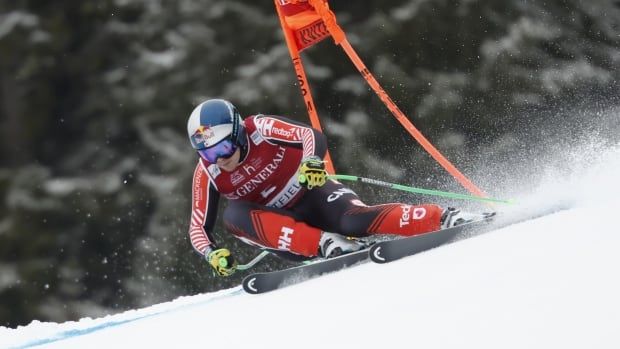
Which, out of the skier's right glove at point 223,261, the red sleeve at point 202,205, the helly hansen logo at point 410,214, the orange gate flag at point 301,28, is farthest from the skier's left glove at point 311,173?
the orange gate flag at point 301,28

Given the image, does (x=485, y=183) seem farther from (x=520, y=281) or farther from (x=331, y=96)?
(x=520, y=281)

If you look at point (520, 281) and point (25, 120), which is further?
point (25, 120)

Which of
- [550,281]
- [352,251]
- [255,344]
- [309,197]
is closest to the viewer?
[550,281]

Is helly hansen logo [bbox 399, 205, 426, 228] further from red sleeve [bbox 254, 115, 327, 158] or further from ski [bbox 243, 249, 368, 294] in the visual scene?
red sleeve [bbox 254, 115, 327, 158]

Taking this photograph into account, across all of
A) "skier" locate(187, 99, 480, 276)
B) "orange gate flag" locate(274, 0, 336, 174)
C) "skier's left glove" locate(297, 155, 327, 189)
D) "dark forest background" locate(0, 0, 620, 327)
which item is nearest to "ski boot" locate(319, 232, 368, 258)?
"skier" locate(187, 99, 480, 276)

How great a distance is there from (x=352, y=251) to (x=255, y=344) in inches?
63.3

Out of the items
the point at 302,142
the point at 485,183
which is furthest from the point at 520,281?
the point at 485,183

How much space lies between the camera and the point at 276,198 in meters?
5.18

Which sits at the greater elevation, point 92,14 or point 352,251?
point 92,14

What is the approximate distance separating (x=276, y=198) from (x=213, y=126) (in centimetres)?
59

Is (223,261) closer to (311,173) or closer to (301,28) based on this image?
Answer: (311,173)

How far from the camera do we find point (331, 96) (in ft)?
35.6

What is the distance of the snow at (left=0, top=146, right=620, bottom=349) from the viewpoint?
2.55m

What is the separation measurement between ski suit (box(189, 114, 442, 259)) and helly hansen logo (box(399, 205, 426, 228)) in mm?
88
